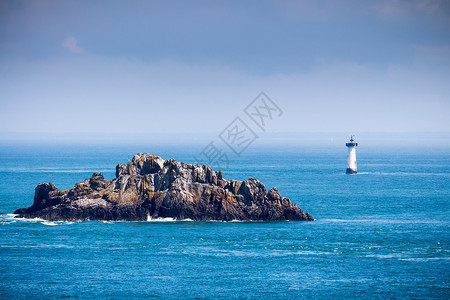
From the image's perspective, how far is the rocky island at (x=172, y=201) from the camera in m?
89.3

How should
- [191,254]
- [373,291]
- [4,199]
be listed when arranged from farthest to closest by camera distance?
[4,199] → [191,254] → [373,291]

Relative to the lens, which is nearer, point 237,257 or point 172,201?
point 237,257

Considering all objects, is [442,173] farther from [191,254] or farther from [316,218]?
[191,254]

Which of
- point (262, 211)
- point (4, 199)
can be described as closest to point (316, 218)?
point (262, 211)

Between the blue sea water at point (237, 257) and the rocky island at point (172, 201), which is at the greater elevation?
the rocky island at point (172, 201)

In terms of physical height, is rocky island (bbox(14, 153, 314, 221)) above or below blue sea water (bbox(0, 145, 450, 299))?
above

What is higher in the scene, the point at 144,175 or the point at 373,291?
the point at 144,175

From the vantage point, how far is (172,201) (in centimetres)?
8925

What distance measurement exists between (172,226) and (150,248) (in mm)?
12389

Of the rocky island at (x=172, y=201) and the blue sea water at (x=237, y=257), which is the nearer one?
the blue sea water at (x=237, y=257)

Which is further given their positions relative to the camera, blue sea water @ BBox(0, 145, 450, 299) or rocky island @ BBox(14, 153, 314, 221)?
rocky island @ BBox(14, 153, 314, 221)

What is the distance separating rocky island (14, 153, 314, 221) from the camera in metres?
89.3

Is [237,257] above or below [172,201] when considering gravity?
below

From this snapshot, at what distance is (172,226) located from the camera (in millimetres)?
86125
